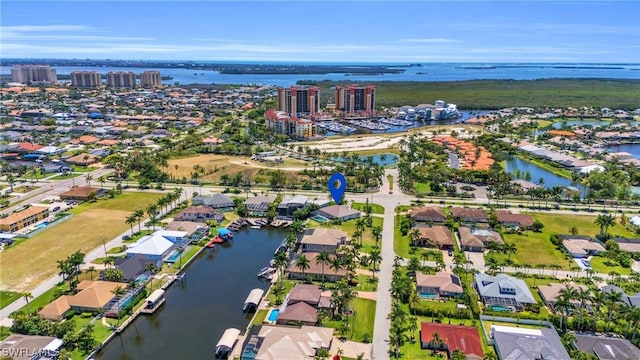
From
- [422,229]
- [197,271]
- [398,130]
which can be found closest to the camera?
[197,271]

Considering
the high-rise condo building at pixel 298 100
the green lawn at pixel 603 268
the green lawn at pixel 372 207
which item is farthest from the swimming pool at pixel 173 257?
the high-rise condo building at pixel 298 100

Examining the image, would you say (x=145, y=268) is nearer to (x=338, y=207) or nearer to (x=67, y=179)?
(x=338, y=207)

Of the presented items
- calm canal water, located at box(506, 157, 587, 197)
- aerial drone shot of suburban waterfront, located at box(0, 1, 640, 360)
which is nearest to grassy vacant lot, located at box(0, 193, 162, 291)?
aerial drone shot of suburban waterfront, located at box(0, 1, 640, 360)

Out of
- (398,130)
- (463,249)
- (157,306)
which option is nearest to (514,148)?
(398,130)

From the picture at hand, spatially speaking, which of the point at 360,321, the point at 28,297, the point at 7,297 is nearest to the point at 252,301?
the point at 360,321

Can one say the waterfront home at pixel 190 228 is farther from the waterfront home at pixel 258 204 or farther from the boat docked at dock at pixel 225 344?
the boat docked at dock at pixel 225 344
